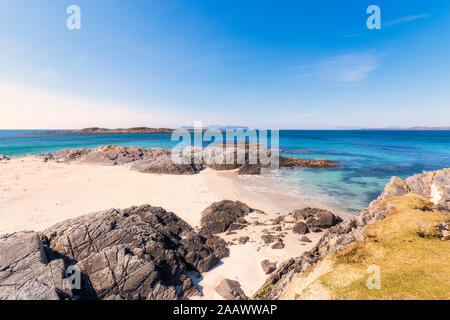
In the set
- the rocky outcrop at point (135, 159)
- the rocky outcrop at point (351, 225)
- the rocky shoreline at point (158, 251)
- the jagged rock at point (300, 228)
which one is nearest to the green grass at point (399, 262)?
the rocky shoreline at point (158, 251)

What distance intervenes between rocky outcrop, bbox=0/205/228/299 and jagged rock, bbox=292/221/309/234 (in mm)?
7369

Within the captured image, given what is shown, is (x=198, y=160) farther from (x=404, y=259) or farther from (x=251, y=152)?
(x=404, y=259)

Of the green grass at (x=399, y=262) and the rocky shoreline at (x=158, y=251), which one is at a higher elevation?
the green grass at (x=399, y=262)

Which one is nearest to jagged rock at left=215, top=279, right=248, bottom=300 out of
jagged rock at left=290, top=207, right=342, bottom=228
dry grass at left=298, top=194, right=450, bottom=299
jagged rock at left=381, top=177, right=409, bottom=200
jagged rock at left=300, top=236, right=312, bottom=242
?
dry grass at left=298, top=194, right=450, bottom=299

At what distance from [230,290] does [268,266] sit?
10.3 ft

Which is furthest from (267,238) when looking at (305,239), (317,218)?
(317,218)

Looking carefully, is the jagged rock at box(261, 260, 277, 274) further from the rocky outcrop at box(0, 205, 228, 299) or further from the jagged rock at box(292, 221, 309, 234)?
the jagged rock at box(292, 221, 309, 234)

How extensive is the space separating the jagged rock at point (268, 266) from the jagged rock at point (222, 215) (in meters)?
5.53

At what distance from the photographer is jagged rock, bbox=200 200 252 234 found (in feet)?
58.3

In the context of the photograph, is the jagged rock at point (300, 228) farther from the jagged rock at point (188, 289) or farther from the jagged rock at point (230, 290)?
the jagged rock at point (188, 289)

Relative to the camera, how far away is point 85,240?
11.0 metres

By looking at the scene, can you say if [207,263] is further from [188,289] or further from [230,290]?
[230,290]

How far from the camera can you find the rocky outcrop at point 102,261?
799cm
